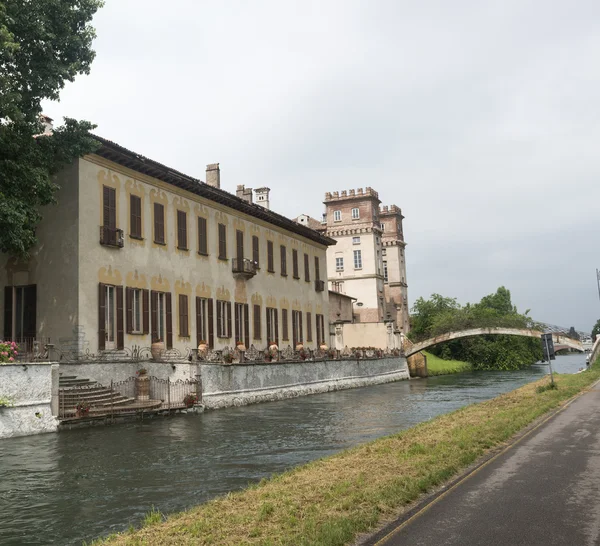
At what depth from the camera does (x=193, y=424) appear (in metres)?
20.4

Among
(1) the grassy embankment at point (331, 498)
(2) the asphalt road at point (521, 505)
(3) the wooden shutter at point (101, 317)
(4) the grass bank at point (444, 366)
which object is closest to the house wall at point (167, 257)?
(3) the wooden shutter at point (101, 317)

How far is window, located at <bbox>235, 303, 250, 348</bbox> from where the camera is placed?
32.7m

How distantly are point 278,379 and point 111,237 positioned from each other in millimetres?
11379

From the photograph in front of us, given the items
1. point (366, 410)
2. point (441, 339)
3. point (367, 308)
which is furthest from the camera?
point (367, 308)

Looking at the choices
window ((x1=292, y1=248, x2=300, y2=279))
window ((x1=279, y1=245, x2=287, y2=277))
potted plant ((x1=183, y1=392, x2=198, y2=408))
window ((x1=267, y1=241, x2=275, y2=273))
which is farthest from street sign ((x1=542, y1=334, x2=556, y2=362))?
window ((x1=292, y1=248, x2=300, y2=279))

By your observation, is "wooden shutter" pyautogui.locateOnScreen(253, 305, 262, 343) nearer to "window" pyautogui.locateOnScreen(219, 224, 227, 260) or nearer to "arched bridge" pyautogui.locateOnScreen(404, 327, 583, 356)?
"window" pyautogui.locateOnScreen(219, 224, 227, 260)

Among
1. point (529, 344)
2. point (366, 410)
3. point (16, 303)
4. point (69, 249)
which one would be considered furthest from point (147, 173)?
point (529, 344)

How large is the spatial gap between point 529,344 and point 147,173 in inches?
2296

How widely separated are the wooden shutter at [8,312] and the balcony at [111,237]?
385cm

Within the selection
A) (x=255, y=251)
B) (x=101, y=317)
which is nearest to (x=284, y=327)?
(x=255, y=251)

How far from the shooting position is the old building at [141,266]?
23.2 meters

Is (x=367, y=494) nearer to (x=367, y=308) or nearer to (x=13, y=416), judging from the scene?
(x=13, y=416)

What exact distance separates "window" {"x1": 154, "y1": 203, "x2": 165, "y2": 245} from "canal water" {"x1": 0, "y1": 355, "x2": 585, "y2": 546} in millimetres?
7651

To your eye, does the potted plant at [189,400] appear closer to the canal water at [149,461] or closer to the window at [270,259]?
the canal water at [149,461]
